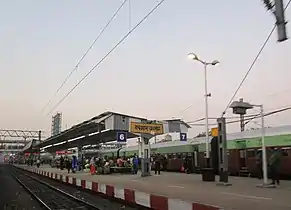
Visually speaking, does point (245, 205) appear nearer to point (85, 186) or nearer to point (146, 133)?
point (85, 186)

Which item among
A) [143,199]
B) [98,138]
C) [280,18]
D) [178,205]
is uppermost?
[98,138]

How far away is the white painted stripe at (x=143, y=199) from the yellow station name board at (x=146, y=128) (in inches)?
686

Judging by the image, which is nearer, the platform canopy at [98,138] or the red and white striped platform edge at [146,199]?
the red and white striped platform edge at [146,199]

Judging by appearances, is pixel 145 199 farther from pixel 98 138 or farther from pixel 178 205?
pixel 98 138

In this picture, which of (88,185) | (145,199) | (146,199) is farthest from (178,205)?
(88,185)

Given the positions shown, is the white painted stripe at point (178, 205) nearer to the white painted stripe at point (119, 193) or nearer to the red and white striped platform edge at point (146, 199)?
the red and white striped platform edge at point (146, 199)

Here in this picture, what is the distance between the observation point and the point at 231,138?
34.5 metres

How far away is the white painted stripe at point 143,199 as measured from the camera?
13.8 meters

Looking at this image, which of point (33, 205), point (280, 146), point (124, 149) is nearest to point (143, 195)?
point (33, 205)

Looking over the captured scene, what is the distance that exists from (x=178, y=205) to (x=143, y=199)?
13.5 ft

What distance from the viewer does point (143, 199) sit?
14297 millimetres

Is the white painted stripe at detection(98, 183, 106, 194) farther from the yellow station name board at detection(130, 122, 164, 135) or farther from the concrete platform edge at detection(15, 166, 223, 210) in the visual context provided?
the yellow station name board at detection(130, 122, 164, 135)

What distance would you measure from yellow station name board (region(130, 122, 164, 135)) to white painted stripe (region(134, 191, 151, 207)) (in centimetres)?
1743

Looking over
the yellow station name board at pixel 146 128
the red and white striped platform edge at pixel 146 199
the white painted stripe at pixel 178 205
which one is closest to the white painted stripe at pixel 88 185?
the red and white striped platform edge at pixel 146 199
